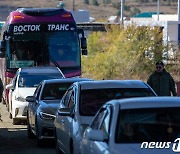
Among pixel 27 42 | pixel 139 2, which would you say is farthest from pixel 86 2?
pixel 27 42

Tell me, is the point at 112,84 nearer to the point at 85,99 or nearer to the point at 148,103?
the point at 85,99

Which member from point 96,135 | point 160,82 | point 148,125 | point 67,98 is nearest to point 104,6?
point 160,82

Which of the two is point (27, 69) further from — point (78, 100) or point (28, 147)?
point (78, 100)

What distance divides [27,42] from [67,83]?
335 inches

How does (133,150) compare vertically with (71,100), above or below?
above

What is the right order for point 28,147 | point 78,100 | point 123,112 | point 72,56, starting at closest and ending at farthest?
point 123,112 < point 78,100 < point 28,147 < point 72,56

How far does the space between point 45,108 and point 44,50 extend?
9653 millimetres

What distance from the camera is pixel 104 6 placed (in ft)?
517

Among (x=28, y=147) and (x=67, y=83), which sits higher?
(x=67, y=83)

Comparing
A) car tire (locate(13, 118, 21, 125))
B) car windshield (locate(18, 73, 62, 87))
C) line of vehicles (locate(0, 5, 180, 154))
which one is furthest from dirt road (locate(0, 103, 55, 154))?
car windshield (locate(18, 73, 62, 87))

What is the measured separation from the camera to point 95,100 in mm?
12555

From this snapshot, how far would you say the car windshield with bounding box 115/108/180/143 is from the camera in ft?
28.2

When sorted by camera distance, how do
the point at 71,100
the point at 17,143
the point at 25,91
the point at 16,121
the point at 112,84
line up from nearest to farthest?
the point at 112,84, the point at 71,100, the point at 17,143, the point at 16,121, the point at 25,91

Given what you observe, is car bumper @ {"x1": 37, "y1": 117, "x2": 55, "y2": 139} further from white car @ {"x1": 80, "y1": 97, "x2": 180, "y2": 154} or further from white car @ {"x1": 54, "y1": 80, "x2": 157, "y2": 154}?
white car @ {"x1": 80, "y1": 97, "x2": 180, "y2": 154}
